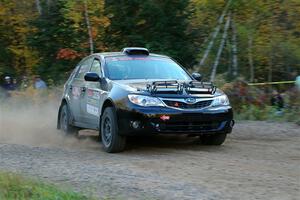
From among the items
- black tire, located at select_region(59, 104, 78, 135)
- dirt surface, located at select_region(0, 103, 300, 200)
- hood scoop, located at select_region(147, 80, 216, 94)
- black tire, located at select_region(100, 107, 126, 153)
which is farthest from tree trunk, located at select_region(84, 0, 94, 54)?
hood scoop, located at select_region(147, 80, 216, 94)

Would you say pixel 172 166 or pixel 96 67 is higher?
pixel 96 67

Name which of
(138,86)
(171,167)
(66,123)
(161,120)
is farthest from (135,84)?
(66,123)

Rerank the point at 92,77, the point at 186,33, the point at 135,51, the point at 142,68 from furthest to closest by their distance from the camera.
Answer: the point at 186,33
the point at 135,51
the point at 142,68
the point at 92,77

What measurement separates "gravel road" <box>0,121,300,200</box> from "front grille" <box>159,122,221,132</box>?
36 centimetres

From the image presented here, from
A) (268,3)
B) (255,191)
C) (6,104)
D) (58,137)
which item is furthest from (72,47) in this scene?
(255,191)

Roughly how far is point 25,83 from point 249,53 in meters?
8.82

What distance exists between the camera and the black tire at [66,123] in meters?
12.1

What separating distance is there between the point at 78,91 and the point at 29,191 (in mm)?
5016

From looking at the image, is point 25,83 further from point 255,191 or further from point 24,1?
point 255,191

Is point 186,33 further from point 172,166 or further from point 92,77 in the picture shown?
point 172,166

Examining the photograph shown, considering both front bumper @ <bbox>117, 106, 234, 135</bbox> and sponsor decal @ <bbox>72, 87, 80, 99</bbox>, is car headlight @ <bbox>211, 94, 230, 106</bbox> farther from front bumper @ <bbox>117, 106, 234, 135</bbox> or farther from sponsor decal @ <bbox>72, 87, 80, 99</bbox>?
sponsor decal @ <bbox>72, 87, 80, 99</bbox>

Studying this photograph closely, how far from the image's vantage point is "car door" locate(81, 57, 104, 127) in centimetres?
1045

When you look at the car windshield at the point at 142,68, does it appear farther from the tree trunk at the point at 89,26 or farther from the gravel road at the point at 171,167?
the tree trunk at the point at 89,26

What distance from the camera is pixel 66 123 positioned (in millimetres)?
12188
